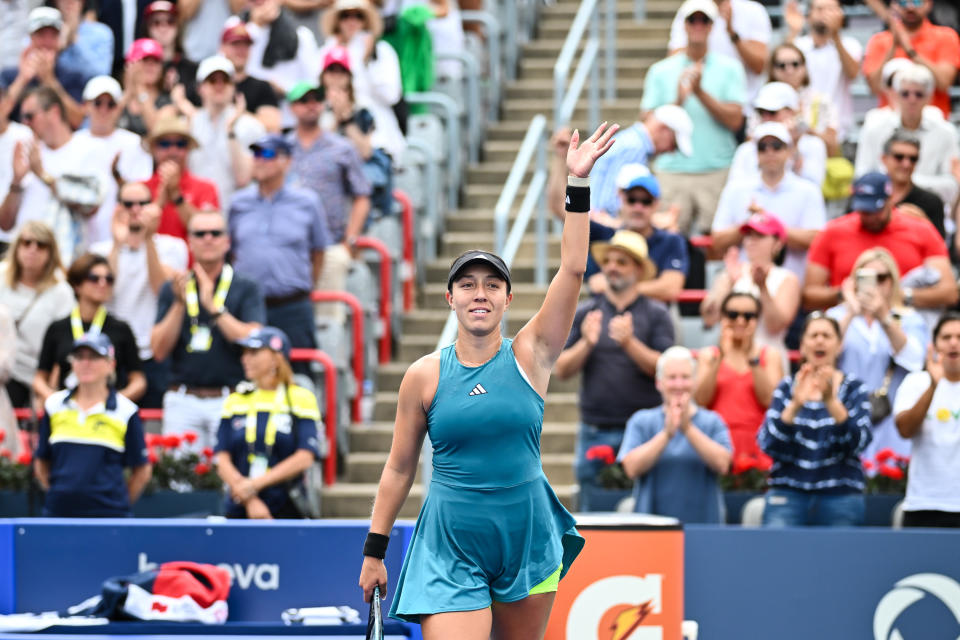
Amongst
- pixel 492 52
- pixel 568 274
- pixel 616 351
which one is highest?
pixel 492 52

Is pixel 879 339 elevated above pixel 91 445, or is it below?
above

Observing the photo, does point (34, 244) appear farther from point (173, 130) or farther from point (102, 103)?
point (102, 103)

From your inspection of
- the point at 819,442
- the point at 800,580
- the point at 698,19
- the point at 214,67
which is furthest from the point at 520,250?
the point at 800,580

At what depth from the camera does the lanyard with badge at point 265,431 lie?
32.0 ft

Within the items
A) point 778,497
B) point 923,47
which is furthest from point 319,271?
point 923,47

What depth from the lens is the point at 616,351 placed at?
1037cm

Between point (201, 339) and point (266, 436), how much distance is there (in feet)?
4.43

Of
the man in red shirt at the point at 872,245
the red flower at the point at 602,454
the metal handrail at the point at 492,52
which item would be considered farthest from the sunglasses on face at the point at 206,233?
the metal handrail at the point at 492,52

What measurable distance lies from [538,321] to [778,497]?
3692mm

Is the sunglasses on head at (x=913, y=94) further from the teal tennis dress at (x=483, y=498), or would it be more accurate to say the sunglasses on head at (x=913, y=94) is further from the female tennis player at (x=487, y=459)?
the teal tennis dress at (x=483, y=498)

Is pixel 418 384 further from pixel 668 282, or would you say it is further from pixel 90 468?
pixel 668 282

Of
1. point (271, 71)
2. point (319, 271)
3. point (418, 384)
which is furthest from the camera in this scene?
point (271, 71)

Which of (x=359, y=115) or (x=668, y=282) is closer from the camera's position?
(x=668, y=282)

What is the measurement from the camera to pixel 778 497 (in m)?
9.27
